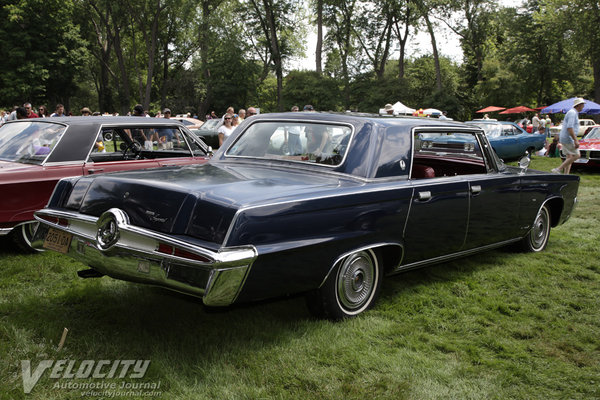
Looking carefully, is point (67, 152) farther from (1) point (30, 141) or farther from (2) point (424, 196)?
(2) point (424, 196)

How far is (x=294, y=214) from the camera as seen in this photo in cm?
323

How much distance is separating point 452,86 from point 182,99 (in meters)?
22.9

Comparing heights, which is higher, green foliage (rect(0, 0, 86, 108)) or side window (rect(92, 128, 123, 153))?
green foliage (rect(0, 0, 86, 108))

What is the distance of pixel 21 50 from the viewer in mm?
36156

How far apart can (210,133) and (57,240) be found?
1766 centimetres

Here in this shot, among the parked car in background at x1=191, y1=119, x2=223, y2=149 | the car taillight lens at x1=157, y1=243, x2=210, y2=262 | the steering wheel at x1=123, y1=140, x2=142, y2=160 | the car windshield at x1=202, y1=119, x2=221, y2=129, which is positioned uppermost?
the steering wheel at x1=123, y1=140, x2=142, y2=160

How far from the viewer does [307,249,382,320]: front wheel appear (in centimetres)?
369

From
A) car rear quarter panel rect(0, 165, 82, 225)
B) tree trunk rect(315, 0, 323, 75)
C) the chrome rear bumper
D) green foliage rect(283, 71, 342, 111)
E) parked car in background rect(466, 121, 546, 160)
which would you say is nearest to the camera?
the chrome rear bumper

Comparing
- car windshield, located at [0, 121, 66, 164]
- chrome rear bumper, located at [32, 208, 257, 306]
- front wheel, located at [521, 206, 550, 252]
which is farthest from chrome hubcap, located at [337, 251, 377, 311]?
car windshield, located at [0, 121, 66, 164]

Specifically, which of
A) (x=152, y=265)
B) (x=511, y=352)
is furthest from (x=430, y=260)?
(x=152, y=265)

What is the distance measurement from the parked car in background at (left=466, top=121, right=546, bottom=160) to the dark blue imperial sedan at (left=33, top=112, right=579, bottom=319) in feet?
39.7

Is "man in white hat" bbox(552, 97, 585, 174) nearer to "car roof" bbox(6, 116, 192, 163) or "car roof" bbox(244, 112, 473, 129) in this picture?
"car roof" bbox(244, 112, 473, 129)

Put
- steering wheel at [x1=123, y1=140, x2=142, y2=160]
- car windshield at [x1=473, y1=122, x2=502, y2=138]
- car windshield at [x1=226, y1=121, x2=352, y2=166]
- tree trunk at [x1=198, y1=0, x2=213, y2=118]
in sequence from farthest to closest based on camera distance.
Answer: tree trunk at [x1=198, y1=0, x2=213, y2=118]
car windshield at [x1=473, y1=122, x2=502, y2=138]
steering wheel at [x1=123, y1=140, x2=142, y2=160]
car windshield at [x1=226, y1=121, x2=352, y2=166]

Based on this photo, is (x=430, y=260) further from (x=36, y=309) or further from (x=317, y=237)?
(x=36, y=309)
